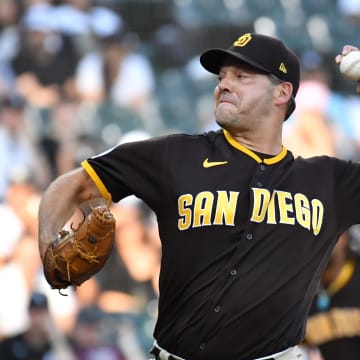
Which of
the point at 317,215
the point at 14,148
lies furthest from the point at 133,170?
the point at 14,148

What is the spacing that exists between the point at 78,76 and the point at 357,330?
447cm

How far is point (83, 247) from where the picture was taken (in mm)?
3582

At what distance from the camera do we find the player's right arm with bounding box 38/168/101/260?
3.69 m

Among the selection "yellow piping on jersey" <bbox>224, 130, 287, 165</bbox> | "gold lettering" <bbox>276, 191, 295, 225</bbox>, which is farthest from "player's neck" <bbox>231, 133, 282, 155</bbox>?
"gold lettering" <bbox>276, 191, 295, 225</bbox>

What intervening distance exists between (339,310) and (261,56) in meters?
2.09

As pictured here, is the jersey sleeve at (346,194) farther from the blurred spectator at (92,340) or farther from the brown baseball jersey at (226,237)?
the blurred spectator at (92,340)

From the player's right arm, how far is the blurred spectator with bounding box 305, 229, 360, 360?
6.96ft

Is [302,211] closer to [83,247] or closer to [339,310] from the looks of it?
[83,247]

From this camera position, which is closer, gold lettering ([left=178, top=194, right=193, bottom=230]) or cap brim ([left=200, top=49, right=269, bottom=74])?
gold lettering ([left=178, top=194, right=193, bottom=230])

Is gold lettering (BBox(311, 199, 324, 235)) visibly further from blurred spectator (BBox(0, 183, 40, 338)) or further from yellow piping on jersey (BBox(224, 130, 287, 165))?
blurred spectator (BBox(0, 183, 40, 338))

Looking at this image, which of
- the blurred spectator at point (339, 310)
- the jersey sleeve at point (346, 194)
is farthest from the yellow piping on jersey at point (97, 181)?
the blurred spectator at point (339, 310)

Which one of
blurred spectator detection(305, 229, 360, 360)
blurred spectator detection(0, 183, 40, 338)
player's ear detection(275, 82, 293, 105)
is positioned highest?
player's ear detection(275, 82, 293, 105)

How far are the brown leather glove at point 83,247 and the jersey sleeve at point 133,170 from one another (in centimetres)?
14

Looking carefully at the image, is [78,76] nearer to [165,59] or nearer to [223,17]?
[165,59]
